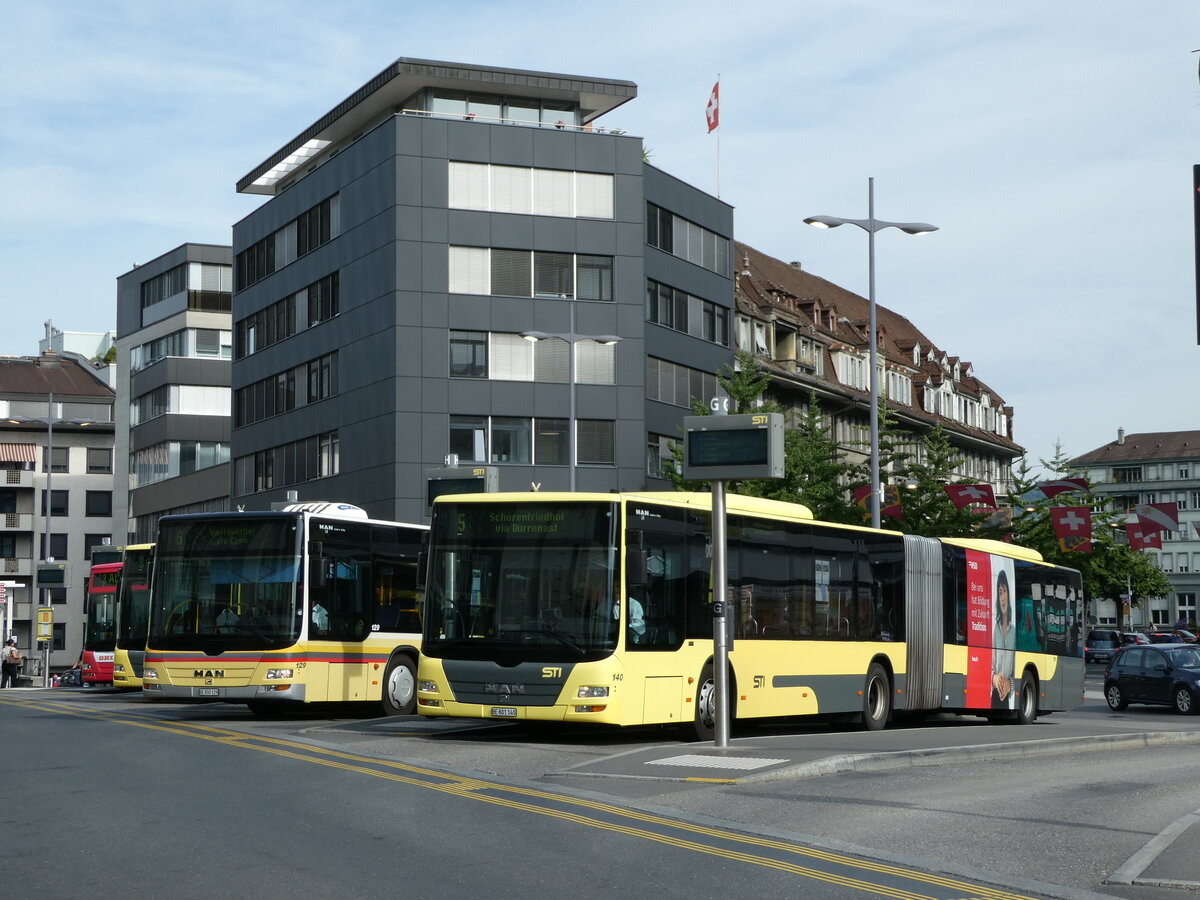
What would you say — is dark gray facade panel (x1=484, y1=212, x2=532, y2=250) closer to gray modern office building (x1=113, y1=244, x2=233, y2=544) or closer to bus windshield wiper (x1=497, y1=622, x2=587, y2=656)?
gray modern office building (x1=113, y1=244, x2=233, y2=544)

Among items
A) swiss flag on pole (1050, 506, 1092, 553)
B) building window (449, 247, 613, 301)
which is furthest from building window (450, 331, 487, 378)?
swiss flag on pole (1050, 506, 1092, 553)

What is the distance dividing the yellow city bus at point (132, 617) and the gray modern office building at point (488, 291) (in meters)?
16.8

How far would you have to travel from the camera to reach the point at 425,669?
754 inches

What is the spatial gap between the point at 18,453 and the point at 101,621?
62.5 m

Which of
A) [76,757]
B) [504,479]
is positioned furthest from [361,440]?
[76,757]

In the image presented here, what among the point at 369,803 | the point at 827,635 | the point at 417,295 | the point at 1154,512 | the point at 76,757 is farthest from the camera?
the point at 417,295

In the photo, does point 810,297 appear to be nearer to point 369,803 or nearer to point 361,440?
point 361,440

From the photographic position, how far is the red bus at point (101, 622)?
38.9 m

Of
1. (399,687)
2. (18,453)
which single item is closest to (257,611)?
(399,687)

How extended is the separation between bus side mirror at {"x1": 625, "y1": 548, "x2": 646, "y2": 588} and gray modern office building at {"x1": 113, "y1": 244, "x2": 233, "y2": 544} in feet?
180

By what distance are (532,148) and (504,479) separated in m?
10.8

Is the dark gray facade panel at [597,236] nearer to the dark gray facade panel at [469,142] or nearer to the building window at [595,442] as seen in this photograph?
the dark gray facade panel at [469,142]

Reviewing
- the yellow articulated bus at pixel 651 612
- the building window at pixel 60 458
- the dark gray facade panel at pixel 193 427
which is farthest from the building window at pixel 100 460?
the yellow articulated bus at pixel 651 612

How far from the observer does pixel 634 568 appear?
18562 mm
